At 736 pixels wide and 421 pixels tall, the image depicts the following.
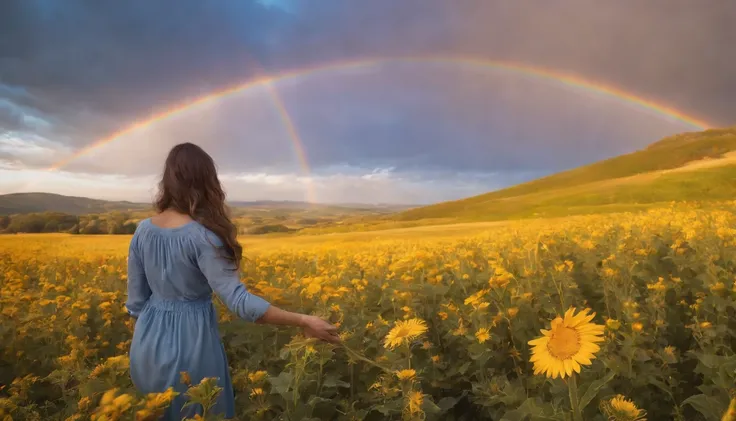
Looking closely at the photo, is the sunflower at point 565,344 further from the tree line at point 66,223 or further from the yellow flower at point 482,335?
the tree line at point 66,223

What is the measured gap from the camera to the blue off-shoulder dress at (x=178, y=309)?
2736 mm

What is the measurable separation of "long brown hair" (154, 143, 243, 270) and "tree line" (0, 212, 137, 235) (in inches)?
478

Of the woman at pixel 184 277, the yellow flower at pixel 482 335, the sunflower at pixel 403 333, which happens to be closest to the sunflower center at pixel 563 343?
the sunflower at pixel 403 333

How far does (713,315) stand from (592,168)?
79858 millimetres

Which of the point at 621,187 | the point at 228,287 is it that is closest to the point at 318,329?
the point at 228,287

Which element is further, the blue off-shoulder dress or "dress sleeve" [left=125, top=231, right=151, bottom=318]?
"dress sleeve" [left=125, top=231, right=151, bottom=318]

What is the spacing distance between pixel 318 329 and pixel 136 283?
52.4 inches

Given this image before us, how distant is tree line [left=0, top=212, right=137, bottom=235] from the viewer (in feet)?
42.2

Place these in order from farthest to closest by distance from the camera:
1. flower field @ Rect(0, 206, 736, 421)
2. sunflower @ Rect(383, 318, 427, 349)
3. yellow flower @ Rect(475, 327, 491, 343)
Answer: yellow flower @ Rect(475, 327, 491, 343) → sunflower @ Rect(383, 318, 427, 349) → flower field @ Rect(0, 206, 736, 421)

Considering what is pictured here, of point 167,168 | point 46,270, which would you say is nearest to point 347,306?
point 167,168

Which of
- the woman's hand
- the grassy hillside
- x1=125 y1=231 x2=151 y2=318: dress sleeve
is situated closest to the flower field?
the woman's hand

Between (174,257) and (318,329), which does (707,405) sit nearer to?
(318,329)

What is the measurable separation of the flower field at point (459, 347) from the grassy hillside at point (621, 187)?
23.4 metres

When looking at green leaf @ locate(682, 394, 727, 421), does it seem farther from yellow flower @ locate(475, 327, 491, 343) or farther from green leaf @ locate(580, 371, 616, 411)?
yellow flower @ locate(475, 327, 491, 343)
